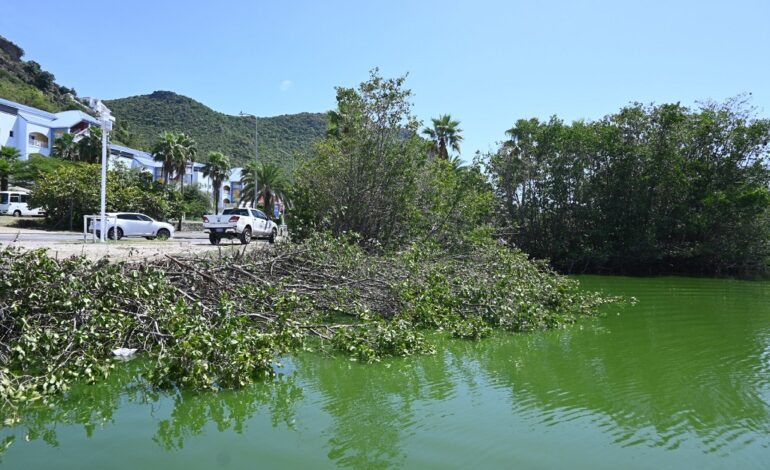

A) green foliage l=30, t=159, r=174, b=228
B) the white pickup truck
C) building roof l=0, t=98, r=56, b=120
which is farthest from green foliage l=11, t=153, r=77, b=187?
the white pickup truck

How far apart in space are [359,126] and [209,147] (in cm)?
7651

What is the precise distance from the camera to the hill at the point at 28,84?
71875 mm

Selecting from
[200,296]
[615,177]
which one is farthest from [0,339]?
[615,177]

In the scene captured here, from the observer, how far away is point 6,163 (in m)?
40.0

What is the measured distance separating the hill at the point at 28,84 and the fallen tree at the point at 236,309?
7323cm

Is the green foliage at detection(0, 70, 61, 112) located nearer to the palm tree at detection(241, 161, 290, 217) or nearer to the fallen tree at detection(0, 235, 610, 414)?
the palm tree at detection(241, 161, 290, 217)

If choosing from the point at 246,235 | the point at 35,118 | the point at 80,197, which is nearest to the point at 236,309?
the point at 246,235

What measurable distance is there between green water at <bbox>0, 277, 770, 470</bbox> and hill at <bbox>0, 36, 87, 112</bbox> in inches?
3027

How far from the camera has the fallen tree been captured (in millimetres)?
6547

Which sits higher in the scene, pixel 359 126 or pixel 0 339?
pixel 359 126

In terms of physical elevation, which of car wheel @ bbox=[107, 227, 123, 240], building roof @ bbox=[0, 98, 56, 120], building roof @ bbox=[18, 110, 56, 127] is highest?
building roof @ bbox=[0, 98, 56, 120]

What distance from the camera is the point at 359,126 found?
17.5m

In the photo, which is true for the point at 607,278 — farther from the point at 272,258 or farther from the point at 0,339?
the point at 0,339

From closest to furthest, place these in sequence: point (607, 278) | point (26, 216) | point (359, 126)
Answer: point (359, 126), point (607, 278), point (26, 216)
